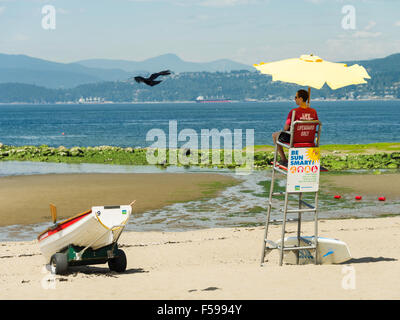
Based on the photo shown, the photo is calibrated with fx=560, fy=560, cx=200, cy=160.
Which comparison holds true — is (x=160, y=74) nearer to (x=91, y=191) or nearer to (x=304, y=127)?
(x=304, y=127)

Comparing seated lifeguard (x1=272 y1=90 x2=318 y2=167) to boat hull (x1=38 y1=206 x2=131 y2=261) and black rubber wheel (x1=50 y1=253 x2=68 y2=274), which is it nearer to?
boat hull (x1=38 y1=206 x2=131 y2=261)

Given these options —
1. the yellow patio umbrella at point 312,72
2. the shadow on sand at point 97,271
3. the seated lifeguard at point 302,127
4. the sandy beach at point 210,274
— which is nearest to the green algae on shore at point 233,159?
the sandy beach at point 210,274

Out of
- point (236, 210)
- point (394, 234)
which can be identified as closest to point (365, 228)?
point (394, 234)

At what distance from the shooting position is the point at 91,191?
29.2 m

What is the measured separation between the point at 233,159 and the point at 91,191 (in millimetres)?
16832

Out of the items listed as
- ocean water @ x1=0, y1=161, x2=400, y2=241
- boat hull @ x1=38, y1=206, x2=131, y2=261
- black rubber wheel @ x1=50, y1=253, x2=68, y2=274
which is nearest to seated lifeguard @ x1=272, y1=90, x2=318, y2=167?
boat hull @ x1=38, y1=206, x2=131, y2=261

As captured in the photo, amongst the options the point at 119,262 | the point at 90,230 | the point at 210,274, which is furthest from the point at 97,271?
the point at 210,274

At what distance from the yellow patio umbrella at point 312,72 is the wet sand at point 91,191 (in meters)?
13.9

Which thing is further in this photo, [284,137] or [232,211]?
[232,211]

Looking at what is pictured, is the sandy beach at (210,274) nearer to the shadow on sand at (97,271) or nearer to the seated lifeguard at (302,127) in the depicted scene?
the shadow on sand at (97,271)

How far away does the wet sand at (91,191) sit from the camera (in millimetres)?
24219

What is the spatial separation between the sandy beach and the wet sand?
660 centimetres

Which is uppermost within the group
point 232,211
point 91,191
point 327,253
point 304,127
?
point 304,127
